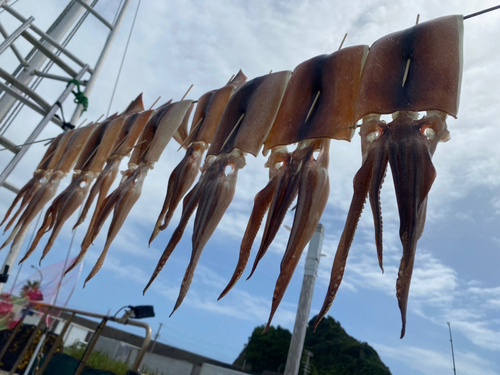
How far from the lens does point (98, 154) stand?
2666 millimetres

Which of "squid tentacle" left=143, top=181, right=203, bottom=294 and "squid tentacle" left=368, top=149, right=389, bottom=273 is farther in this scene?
"squid tentacle" left=143, top=181, right=203, bottom=294

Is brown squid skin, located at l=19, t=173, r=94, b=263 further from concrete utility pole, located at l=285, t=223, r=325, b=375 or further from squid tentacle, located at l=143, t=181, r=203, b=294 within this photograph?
concrete utility pole, located at l=285, t=223, r=325, b=375

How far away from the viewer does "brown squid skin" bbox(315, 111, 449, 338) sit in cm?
89

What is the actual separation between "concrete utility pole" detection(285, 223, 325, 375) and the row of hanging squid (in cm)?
290

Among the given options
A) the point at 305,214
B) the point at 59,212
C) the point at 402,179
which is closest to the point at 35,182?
the point at 59,212

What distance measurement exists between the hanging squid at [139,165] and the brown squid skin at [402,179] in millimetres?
1250

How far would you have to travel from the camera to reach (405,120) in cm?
112

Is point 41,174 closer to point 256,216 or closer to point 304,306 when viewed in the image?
point 256,216

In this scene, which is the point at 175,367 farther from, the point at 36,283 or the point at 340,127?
the point at 340,127

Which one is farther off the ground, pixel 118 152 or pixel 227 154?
pixel 118 152

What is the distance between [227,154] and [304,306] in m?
3.46

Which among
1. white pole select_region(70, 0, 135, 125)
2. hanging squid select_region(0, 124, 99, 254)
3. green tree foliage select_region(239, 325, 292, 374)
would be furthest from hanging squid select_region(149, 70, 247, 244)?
green tree foliage select_region(239, 325, 292, 374)

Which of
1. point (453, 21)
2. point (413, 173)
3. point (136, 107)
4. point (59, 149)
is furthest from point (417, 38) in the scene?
point (59, 149)

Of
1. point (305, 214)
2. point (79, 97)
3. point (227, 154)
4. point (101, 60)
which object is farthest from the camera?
point (101, 60)
